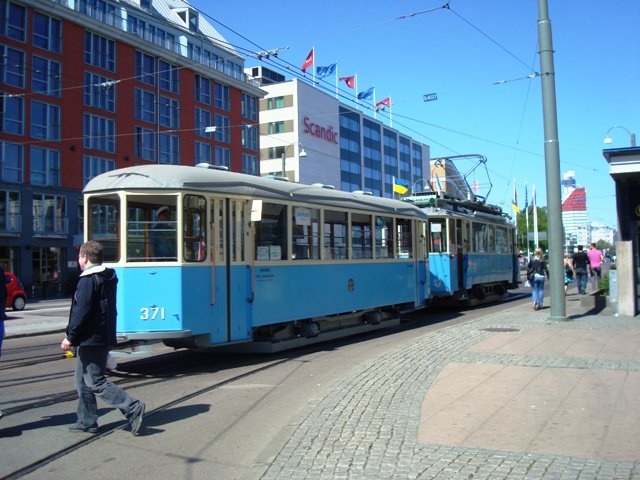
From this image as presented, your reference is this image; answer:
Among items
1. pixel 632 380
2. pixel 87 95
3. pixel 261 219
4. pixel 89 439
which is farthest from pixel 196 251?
pixel 87 95

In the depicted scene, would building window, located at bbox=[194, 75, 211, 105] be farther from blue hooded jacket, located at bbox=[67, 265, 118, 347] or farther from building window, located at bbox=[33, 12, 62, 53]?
blue hooded jacket, located at bbox=[67, 265, 118, 347]

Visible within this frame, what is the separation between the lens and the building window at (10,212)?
124 ft

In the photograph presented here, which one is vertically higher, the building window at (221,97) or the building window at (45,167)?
the building window at (221,97)

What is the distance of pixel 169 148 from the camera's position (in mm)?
48219

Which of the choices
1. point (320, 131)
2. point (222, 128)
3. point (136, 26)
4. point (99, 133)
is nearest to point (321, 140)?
point (320, 131)

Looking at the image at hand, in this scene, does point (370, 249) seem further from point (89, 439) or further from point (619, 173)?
point (89, 439)

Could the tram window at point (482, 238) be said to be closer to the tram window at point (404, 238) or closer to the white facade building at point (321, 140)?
the tram window at point (404, 238)

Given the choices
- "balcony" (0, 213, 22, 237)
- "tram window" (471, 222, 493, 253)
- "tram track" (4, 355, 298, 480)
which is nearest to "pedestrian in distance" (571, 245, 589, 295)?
"tram window" (471, 222, 493, 253)

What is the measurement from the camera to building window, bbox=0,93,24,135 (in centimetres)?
3747

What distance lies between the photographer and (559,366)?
8734 mm

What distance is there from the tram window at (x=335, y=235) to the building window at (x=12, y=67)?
1297 inches

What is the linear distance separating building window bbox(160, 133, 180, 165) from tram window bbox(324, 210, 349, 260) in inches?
1473

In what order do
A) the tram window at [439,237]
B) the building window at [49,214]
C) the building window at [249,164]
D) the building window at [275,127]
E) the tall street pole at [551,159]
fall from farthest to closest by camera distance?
the building window at [275,127]
the building window at [249,164]
the building window at [49,214]
the tram window at [439,237]
the tall street pole at [551,159]

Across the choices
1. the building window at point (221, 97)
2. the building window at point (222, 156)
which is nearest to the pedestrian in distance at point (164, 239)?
the building window at point (222, 156)
